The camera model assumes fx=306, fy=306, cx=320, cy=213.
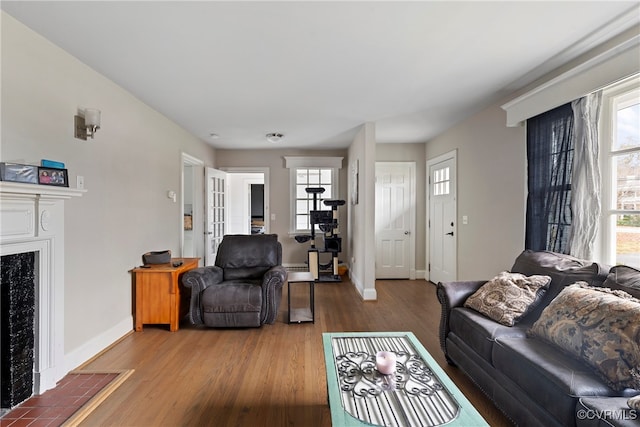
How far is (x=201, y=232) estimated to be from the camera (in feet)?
16.7

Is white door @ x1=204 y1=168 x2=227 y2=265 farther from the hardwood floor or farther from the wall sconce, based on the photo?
the wall sconce

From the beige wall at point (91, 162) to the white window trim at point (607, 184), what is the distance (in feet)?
13.1

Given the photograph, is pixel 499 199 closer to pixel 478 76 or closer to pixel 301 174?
pixel 478 76

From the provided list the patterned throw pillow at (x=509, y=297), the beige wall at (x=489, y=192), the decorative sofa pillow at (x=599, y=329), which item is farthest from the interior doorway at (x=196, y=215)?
the decorative sofa pillow at (x=599, y=329)

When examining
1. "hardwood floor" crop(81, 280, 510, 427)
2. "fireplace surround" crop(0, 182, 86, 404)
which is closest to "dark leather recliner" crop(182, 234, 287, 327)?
"hardwood floor" crop(81, 280, 510, 427)

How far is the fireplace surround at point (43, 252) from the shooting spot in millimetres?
1846

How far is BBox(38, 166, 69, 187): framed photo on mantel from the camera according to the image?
77.3 inches

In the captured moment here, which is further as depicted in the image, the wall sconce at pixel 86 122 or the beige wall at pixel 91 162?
the wall sconce at pixel 86 122

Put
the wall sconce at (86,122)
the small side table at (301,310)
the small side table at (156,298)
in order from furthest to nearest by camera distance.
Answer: the small side table at (301,310) < the small side table at (156,298) < the wall sconce at (86,122)

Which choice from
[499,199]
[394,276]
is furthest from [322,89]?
[394,276]

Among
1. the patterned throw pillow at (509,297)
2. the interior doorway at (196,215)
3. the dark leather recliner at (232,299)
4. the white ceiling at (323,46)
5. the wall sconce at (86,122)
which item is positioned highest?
the white ceiling at (323,46)

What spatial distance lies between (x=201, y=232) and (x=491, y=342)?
14.6 ft

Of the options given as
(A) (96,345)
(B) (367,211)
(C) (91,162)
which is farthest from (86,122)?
(B) (367,211)

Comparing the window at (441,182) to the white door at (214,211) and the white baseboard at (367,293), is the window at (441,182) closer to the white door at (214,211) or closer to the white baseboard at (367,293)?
the white baseboard at (367,293)
